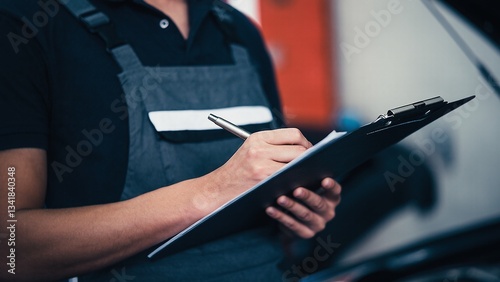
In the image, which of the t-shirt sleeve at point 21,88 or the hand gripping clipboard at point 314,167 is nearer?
the hand gripping clipboard at point 314,167

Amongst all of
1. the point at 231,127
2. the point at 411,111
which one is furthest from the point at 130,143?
the point at 411,111

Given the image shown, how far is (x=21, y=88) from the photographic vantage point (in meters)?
0.83

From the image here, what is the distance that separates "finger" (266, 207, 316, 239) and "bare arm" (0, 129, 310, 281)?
0.11 meters

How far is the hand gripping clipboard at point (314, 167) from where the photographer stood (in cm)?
71

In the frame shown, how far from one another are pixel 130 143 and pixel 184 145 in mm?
103

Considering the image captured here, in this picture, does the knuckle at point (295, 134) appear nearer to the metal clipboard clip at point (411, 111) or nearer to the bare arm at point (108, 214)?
the bare arm at point (108, 214)

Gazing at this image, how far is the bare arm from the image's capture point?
2.65ft

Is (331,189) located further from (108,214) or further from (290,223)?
(108,214)

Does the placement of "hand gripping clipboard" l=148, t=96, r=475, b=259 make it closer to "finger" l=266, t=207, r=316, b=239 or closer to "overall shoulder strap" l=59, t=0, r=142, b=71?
"finger" l=266, t=207, r=316, b=239

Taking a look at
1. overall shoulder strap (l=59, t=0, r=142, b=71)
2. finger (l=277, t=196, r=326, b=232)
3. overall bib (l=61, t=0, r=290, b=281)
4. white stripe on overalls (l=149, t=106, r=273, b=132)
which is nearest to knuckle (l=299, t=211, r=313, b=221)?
finger (l=277, t=196, r=326, b=232)

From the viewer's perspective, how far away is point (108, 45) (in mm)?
947

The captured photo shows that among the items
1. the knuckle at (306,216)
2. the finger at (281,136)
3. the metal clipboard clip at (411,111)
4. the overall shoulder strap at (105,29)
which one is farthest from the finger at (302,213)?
the overall shoulder strap at (105,29)

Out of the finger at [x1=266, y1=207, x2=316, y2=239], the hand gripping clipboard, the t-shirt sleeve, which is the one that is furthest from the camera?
the finger at [x1=266, y1=207, x2=316, y2=239]

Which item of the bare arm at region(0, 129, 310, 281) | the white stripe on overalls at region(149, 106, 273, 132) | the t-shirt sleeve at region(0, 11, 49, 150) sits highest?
the t-shirt sleeve at region(0, 11, 49, 150)
